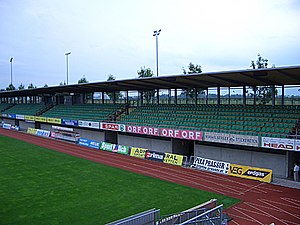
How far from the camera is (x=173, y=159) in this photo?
2502 cm

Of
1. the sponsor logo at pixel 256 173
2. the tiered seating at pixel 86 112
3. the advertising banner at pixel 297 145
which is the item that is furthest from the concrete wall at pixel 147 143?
the advertising banner at pixel 297 145

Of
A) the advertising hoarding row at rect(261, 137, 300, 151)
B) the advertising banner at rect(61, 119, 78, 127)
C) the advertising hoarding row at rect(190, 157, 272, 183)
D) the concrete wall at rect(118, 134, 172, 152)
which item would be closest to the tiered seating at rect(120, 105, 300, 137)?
the advertising hoarding row at rect(261, 137, 300, 151)

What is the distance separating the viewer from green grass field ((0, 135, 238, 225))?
13.5m

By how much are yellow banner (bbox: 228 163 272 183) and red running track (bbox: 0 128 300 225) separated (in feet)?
1.61

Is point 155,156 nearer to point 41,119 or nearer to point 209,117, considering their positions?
point 209,117

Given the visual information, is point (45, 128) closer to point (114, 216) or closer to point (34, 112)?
point (34, 112)

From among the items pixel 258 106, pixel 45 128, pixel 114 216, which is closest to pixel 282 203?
pixel 114 216

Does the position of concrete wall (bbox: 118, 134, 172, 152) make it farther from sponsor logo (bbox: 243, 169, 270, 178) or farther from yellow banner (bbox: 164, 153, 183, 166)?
sponsor logo (bbox: 243, 169, 270, 178)

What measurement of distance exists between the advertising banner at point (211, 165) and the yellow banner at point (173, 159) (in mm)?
1200

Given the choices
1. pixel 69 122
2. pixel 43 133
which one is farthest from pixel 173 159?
pixel 43 133

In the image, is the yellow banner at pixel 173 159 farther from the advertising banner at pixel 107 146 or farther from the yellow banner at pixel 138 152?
the advertising banner at pixel 107 146

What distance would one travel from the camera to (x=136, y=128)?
2862 cm

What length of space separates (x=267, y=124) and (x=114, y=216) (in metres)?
14.1

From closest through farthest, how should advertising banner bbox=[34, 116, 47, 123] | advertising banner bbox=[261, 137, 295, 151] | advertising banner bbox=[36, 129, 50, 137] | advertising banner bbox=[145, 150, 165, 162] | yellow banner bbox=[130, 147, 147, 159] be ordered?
1. advertising banner bbox=[261, 137, 295, 151]
2. advertising banner bbox=[145, 150, 165, 162]
3. yellow banner bbox=[130, 147, 147, 159]
4. advertising banner bbox=[36, 129, 50, 137]
5. advertising banner bbox=[34, 116, 47, 123]
